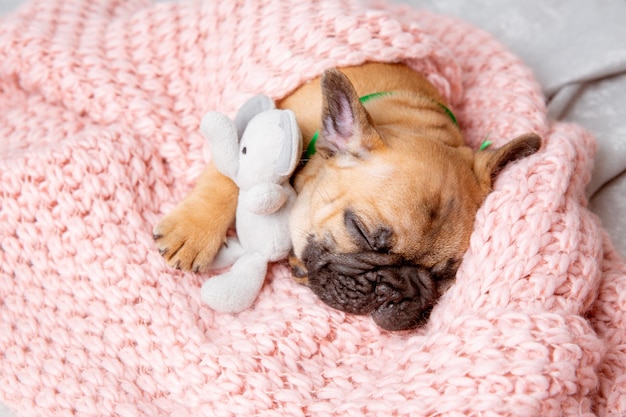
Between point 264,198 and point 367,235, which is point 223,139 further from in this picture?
point 367,235

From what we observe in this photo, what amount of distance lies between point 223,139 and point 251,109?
18cm

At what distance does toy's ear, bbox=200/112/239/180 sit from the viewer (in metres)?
1.96

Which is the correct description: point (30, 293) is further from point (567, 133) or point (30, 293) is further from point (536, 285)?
point (567, 133)

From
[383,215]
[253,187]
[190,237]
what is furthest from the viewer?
[190,237]

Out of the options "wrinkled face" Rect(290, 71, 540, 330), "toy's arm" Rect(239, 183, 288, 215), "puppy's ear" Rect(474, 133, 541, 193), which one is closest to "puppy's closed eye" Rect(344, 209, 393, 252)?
"wrinkled face" Rect(290, 71, 540, 330)

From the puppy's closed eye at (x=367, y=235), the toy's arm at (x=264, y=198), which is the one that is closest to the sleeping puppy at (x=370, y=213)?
the puppy's closed eye at (x=367, y=235)

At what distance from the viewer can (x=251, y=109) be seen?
2.09m

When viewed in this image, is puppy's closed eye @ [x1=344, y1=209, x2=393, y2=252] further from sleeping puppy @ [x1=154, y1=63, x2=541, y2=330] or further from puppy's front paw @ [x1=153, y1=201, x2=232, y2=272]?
puppy's front paw @ [x1=153, y1=201, x2=232, y2=272]

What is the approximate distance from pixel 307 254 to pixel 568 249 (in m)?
0.77

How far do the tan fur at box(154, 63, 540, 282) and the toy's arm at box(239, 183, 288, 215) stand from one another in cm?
11

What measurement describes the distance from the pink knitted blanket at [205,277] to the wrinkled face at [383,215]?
0.08 meters

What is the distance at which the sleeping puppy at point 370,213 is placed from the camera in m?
1.81

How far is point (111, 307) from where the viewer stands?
1994 millimetres

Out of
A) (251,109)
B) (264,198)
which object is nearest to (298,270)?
(264,198)
